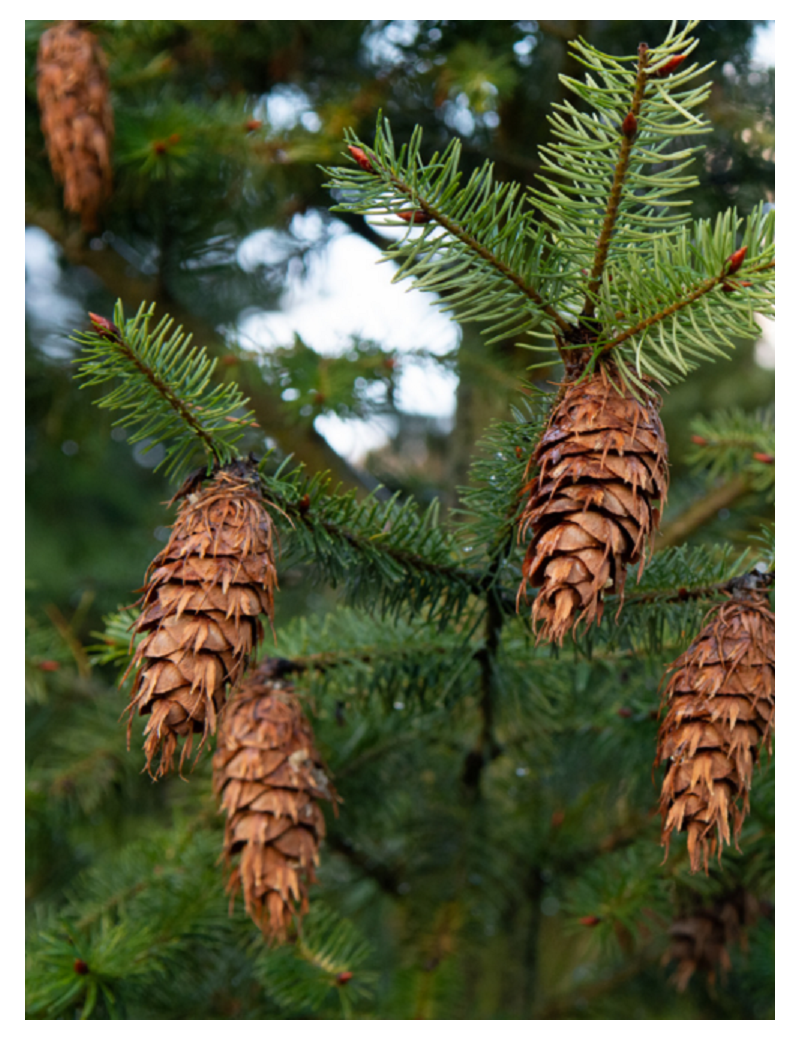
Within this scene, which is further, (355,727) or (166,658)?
(355,727)

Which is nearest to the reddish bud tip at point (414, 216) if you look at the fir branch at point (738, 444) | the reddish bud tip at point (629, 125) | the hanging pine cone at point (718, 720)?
the reddish bud tip at point (629, 125)

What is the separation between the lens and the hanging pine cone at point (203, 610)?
44 centimetres

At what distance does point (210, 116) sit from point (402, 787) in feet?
2.77

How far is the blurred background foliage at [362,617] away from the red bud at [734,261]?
0.37 metres

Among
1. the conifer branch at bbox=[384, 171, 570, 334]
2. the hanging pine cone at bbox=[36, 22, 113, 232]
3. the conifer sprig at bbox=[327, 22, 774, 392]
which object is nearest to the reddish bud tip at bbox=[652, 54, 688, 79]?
the conifer sprig at bbox=[327, 22, 774, 392]

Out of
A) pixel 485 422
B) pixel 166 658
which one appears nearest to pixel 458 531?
pixel 166 658

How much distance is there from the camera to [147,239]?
50.3 inches

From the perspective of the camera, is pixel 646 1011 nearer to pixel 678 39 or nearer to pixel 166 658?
pixel 166 658

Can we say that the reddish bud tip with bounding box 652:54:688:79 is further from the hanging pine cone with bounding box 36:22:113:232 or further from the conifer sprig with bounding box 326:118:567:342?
the hanging pine cone with bounding box 36:22:113:232

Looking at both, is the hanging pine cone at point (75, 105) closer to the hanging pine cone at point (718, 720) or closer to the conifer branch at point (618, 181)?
the conifer branch at point (618, 181)

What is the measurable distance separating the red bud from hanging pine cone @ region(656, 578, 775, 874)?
221 millimetres

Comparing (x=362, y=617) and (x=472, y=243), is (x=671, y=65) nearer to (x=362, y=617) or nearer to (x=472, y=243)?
(x=472, y=243)

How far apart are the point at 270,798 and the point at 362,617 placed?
21 centimetres

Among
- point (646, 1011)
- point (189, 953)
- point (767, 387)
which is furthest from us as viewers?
point (767, 387)
